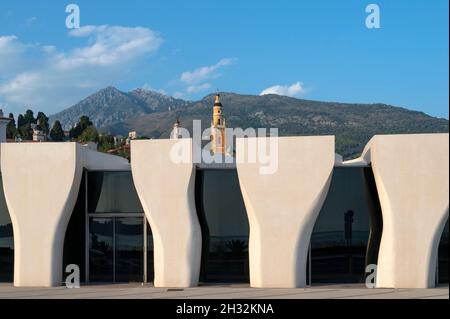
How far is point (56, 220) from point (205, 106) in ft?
504

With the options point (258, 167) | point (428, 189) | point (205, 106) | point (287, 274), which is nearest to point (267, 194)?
point (258, 167)

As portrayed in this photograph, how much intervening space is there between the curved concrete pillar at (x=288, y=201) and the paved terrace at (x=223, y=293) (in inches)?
26.2

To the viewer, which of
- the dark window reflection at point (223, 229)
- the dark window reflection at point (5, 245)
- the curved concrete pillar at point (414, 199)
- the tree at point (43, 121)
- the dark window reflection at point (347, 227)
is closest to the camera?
the curved concrete pillar at point (414, 199)

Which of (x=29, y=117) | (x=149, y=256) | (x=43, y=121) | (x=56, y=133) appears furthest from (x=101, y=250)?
(x=29, y=117)

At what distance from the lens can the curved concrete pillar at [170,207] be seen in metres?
16.2

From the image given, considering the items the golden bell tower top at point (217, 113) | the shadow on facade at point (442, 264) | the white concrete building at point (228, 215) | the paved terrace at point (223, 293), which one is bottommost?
the paved terrace at point (223, 293)

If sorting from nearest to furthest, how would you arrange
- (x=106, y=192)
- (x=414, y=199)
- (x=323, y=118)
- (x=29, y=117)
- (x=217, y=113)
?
(x=414, y=199) → (x=106, y=192) → (x=217, y=113) → (x=29, y=117) → (x=323, y=118)

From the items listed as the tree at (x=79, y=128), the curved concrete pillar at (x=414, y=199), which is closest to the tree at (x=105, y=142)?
the tree at (x=79, y=128)

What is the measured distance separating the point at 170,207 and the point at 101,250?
289 centimetres

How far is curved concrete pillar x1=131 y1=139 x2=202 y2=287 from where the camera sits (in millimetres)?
16203

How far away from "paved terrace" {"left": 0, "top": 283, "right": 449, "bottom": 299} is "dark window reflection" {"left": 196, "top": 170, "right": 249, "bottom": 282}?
699 millimetres

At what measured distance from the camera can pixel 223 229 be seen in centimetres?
1723

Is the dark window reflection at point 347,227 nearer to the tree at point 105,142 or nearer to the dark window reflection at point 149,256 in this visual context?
the dark window reflection at point 149,256

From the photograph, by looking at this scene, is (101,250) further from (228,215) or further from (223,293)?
(223,293)
